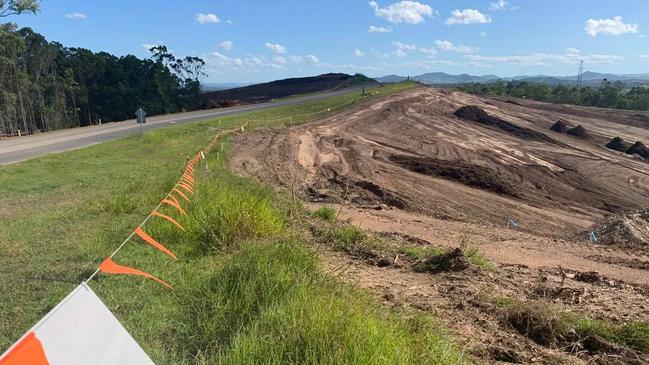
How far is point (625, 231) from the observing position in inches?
502

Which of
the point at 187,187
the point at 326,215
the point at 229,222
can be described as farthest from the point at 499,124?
the point at 229,222

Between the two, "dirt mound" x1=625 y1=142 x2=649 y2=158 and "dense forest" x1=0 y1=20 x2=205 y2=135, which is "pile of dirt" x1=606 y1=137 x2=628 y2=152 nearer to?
"dirt mound" x1=625 y1=142 x2=649 y2=158

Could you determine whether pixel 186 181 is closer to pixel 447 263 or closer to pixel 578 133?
pixel 447 263

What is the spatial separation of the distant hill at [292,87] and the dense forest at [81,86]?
868 cm

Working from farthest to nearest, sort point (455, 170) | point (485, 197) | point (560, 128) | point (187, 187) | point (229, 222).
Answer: point (560, 128)
point (455, 170)
point (485, 197)
point (187, 187)
point (229, 222)

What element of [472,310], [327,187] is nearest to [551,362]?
[472,310]

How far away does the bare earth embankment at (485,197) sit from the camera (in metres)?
6.53

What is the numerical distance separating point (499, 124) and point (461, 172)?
53.0 ft

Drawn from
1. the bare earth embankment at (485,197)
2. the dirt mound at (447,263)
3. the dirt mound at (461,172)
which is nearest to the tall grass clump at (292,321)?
the bare earth embankment at (485,197)

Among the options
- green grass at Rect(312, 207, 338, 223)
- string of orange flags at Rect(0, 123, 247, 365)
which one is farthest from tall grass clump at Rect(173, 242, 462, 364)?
green grass at Rect(312, 207, 338, 223)

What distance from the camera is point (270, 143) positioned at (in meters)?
25.6

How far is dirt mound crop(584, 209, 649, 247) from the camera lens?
1220 centimetres

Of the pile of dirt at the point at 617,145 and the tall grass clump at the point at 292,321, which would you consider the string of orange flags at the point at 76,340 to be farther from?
the pile of dirt at the point at 617,145

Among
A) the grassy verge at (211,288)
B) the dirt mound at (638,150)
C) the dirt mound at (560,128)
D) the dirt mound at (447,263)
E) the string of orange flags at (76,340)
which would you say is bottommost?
the dirt mound at (638,150)
